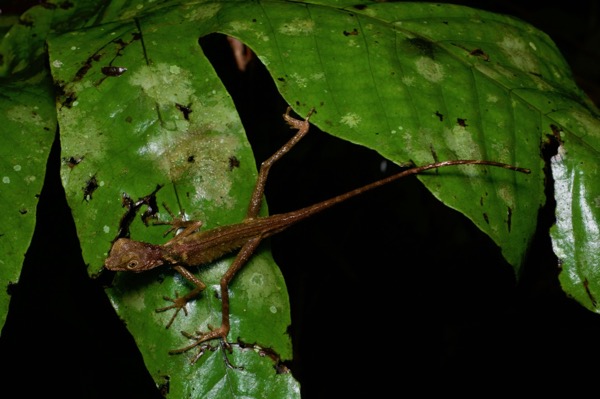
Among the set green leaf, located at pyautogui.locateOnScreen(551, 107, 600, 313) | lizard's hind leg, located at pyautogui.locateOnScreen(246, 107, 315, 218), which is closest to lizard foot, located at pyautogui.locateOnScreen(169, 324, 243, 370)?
lizard's hind leg, located at pyautogui.locateOnScreen(246, 107, 315, 218)

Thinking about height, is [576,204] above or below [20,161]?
above

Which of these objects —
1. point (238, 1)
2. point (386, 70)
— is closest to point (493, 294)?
point (386, 70)

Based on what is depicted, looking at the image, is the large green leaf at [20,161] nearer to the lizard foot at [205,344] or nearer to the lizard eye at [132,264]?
the lizard eye at [132,264]

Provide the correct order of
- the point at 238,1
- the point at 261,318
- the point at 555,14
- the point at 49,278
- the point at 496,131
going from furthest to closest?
the point at 555,14 < the point at 49,278 < the point at 238,1 < the point at 496,131 < the point at 261,318

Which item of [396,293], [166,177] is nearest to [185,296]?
[166,177]

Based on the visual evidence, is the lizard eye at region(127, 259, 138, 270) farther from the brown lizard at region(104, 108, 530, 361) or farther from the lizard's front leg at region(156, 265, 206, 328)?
the lizard's front leg at region(156, 265, 206, 328)

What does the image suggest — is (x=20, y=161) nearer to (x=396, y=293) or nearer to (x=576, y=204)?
(x=576, y=204)

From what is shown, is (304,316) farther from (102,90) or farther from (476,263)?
(102,90)
